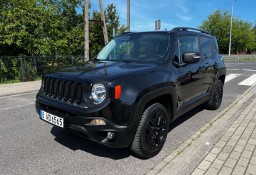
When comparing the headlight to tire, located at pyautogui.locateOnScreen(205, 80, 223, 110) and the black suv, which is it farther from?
tire, located at pyautogui.locateOnScreen(205, 80, 223, 110)

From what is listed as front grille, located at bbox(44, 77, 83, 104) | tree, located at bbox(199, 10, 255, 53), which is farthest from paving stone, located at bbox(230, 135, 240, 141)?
tree, located at bbox(199, 10, 255, 53)

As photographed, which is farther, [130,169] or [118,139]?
[130,169]

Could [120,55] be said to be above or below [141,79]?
above

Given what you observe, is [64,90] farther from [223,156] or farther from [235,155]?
[235,155]

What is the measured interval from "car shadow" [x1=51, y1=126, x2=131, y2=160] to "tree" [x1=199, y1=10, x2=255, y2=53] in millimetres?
67509

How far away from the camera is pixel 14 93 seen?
9195 mm

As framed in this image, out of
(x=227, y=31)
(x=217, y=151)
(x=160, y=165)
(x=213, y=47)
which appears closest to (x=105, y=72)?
(x=160, y=165)

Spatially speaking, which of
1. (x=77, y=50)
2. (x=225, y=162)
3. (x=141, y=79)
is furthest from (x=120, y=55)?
(x=77, y=50)

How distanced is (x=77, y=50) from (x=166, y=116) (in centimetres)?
1402

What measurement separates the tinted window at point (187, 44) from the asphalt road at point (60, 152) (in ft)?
5.12

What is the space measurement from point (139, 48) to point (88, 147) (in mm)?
1910

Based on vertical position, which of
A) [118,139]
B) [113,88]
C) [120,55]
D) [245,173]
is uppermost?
[120,55]

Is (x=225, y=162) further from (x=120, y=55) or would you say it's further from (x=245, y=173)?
(x=120, y=55)

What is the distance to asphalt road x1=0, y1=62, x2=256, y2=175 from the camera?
3.47 metres
